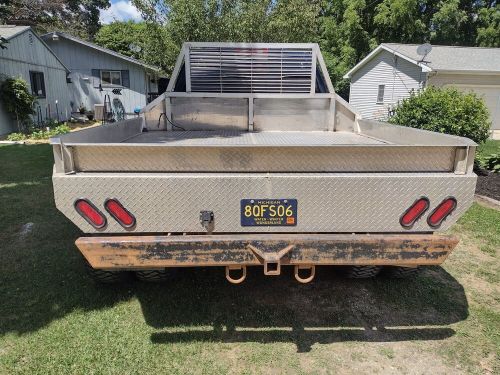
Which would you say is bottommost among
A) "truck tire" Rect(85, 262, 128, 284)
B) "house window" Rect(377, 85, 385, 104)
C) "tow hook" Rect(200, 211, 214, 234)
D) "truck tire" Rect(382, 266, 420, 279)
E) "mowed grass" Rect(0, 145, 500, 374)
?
"mowed grass" Rect(0, 145, 500, 374)

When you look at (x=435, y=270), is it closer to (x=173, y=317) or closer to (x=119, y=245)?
(x=173, y=317)

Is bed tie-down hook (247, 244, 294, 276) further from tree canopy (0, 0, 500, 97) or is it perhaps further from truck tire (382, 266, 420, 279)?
tree canopy (0, 0, 500, 97)

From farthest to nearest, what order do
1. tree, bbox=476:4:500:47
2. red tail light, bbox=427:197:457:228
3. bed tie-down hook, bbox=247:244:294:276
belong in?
tree, bbox=476:4:500:47
red tail light, bbox=427:197:457:228
bed tie-down hook, bbox=247:244:294:276

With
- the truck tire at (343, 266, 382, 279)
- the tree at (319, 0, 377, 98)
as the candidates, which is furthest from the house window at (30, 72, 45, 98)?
the tree at (319, 0, 377, 98)

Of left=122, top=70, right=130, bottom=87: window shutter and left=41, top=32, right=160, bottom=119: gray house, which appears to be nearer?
left=41, top=32, right=160, bottom=119: gray house

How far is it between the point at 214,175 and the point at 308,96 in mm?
3201

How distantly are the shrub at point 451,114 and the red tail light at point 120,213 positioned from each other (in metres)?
8.51

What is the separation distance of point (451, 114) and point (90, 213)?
912 centimetres

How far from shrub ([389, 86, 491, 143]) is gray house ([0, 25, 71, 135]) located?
47.2 feet

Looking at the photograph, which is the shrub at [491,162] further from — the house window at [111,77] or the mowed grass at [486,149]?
the house window at [111,77]

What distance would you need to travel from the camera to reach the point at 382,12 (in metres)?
29.4

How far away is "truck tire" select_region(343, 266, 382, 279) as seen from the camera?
11.8 feet

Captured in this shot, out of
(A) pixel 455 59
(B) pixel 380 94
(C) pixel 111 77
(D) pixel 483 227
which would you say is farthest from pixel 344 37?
(D) pixel 483 227

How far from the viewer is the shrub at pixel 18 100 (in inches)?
595
